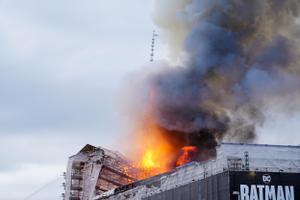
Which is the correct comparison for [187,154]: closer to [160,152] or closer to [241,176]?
[160,152]

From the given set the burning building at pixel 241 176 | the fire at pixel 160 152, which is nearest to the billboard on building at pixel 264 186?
the burning building at pixel 241 176

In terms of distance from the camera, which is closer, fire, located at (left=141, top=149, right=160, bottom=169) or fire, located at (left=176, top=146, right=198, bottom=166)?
fire, located at (left=176, top=146, right=198, bottom=166)

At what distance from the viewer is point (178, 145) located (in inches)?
3602

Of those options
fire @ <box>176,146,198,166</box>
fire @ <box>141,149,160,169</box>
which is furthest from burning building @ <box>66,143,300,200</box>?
fire @ <box>141,149,160,169</box>

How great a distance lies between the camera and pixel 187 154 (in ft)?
294

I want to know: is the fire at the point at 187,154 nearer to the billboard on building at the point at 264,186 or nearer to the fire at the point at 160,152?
the fire at the point at 160,152

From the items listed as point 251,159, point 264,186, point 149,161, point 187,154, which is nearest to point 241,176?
Result: point 264,186

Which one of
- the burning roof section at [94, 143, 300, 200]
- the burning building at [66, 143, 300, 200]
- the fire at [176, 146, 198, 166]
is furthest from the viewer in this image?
the fire at [176, 146, 198, 166]

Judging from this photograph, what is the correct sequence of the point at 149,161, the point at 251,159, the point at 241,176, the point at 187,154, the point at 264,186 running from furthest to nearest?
the point at 149,161 → the point at 187,154 → the point at 251,159 → the point at 241,176 → the point at 264,186

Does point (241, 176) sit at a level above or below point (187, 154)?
below

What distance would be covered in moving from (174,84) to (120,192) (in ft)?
56.0

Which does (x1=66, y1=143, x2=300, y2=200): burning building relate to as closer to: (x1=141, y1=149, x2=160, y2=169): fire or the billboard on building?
the billboard on building

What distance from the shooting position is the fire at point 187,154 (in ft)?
290

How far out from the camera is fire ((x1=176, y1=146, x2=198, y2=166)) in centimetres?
8850
